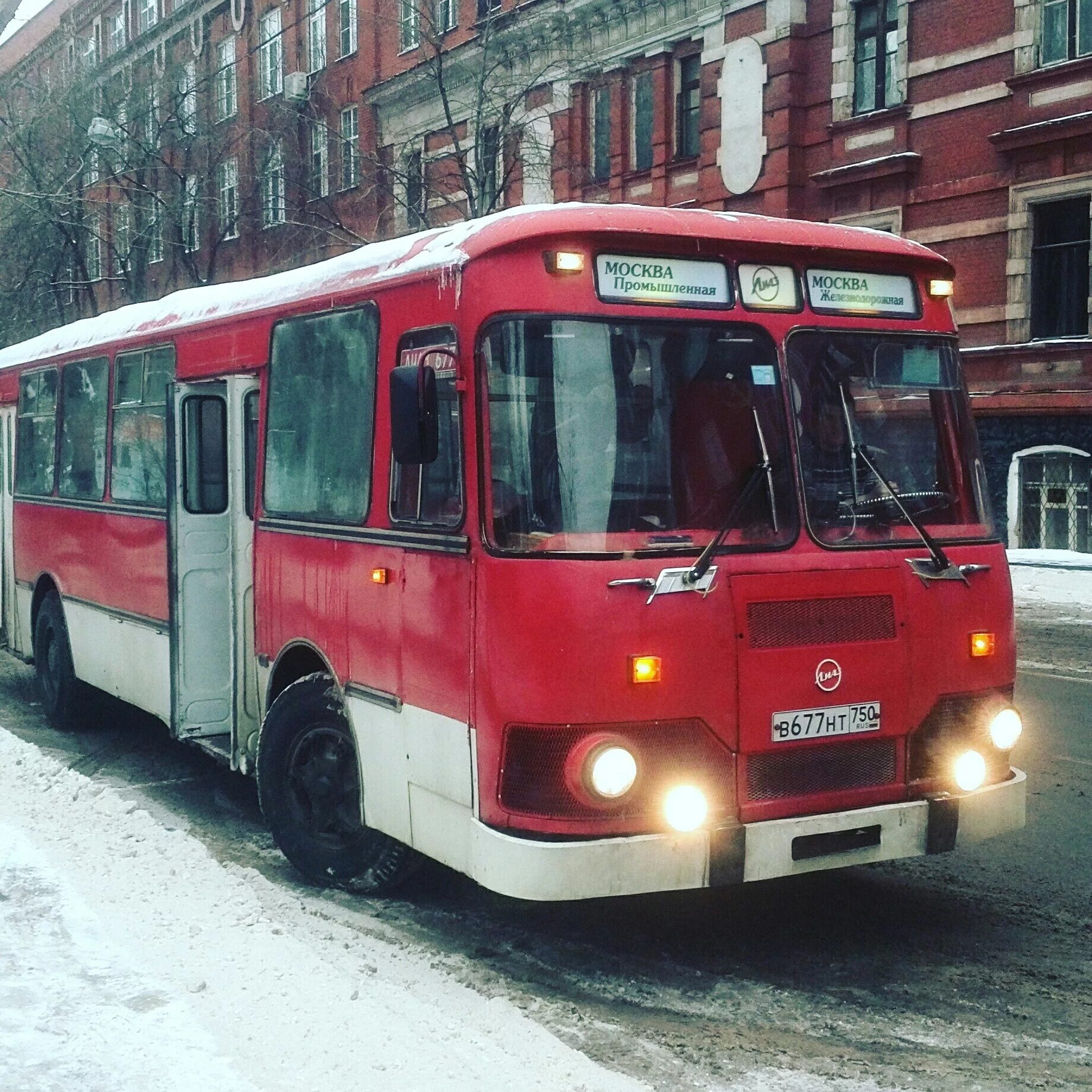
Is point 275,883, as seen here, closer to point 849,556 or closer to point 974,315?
point 849,556

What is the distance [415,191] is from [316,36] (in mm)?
8309

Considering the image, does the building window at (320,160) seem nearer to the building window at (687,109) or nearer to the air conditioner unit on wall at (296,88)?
the air conditioner unit on wall at (296,88)

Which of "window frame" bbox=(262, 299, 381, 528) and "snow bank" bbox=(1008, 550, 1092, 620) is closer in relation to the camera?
"window frame" bbox=(262, 299, 381, 528)

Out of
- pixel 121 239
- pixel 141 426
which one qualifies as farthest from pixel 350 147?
pixel 141 426

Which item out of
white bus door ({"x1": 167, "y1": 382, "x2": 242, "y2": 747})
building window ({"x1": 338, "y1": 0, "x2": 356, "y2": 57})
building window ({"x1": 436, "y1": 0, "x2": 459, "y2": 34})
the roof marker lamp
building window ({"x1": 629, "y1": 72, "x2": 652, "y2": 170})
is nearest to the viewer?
the roof marker lamp

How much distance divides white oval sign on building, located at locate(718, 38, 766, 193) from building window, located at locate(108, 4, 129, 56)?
85.8ft

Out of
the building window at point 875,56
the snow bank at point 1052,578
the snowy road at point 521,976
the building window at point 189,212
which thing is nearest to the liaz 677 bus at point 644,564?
the snowy road at point 521,976

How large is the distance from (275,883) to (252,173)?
32.9 metres

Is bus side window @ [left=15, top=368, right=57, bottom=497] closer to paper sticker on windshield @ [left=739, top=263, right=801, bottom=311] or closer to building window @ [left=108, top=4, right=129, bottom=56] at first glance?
paper sticker on windshield @ [left=739, top=263, right=801, bottom=311]

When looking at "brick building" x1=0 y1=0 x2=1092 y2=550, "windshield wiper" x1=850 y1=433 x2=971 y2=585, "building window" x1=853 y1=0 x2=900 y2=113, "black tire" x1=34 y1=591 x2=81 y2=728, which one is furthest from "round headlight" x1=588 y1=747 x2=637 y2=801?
"building window" x1=853 y1=0 x2=900 y2=113

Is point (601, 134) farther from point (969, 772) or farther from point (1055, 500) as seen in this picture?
point (969, 772)

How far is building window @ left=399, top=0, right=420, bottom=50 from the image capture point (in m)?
30.8

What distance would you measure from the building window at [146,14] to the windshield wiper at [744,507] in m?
43.9

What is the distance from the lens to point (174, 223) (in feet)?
115
